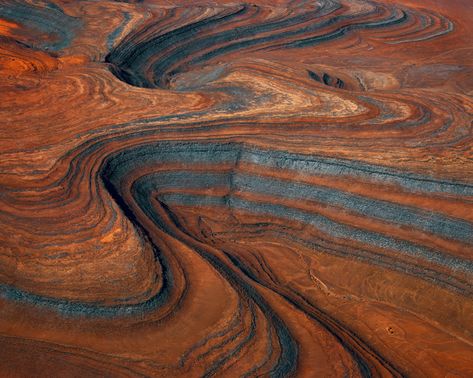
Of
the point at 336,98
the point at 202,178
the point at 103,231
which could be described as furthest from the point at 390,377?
the point at 336,98

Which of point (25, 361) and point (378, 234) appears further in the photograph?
point (378, 234)

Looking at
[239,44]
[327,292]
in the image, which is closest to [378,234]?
[327,292]

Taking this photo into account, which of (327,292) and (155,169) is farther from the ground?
(155,169)

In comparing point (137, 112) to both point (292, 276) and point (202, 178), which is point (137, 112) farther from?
point (292, 276)

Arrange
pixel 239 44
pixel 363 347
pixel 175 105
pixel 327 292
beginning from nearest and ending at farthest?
pixel 363 347 < pixel 327 292 < pixel 175 105 < pixel 239 44

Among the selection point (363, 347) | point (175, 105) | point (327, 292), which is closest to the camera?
point (363, 347)

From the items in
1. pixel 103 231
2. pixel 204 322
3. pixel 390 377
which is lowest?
pixel 390 377

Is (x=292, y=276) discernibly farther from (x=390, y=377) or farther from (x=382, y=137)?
(x=382, y=137)
